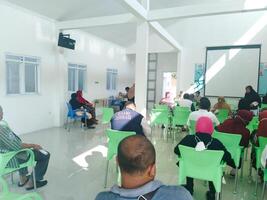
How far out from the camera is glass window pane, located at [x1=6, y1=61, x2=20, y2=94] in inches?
205

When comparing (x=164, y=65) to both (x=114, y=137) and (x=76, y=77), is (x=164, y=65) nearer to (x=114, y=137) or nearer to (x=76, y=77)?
(x=76, y=77)

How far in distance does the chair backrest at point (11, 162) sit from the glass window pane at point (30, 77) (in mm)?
3681

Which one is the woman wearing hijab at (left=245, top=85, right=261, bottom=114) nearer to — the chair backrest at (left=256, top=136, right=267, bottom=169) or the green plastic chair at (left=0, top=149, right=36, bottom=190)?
the chair backrest at (left=256, top=136, right=267, bottom=169)

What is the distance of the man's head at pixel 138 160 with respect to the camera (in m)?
0.91

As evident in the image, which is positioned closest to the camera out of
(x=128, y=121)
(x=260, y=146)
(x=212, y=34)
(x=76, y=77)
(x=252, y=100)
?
(x=260, y=146)

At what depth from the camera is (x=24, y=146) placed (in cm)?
270

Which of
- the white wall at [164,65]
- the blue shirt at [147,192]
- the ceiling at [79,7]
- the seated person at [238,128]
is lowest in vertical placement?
the seated person at [238,128]

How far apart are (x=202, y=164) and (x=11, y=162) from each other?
193cm

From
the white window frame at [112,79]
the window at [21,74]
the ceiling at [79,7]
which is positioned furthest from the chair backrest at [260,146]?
the white window frame at [112,79]

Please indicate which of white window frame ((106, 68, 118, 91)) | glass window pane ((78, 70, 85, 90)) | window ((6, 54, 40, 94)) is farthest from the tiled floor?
white window frame ((106, 68, 118, 91))

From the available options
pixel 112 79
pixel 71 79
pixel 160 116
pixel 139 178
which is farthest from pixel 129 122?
pixel 112 79

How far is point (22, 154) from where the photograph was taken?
251 centimetres

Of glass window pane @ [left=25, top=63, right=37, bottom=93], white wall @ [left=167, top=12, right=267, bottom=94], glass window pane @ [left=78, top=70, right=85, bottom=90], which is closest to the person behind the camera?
glass window pane @ [left=25, top=63, right=37, bottom=93]

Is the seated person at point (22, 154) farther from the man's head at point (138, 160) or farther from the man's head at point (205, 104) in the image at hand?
the man's head at point (205, 104)
